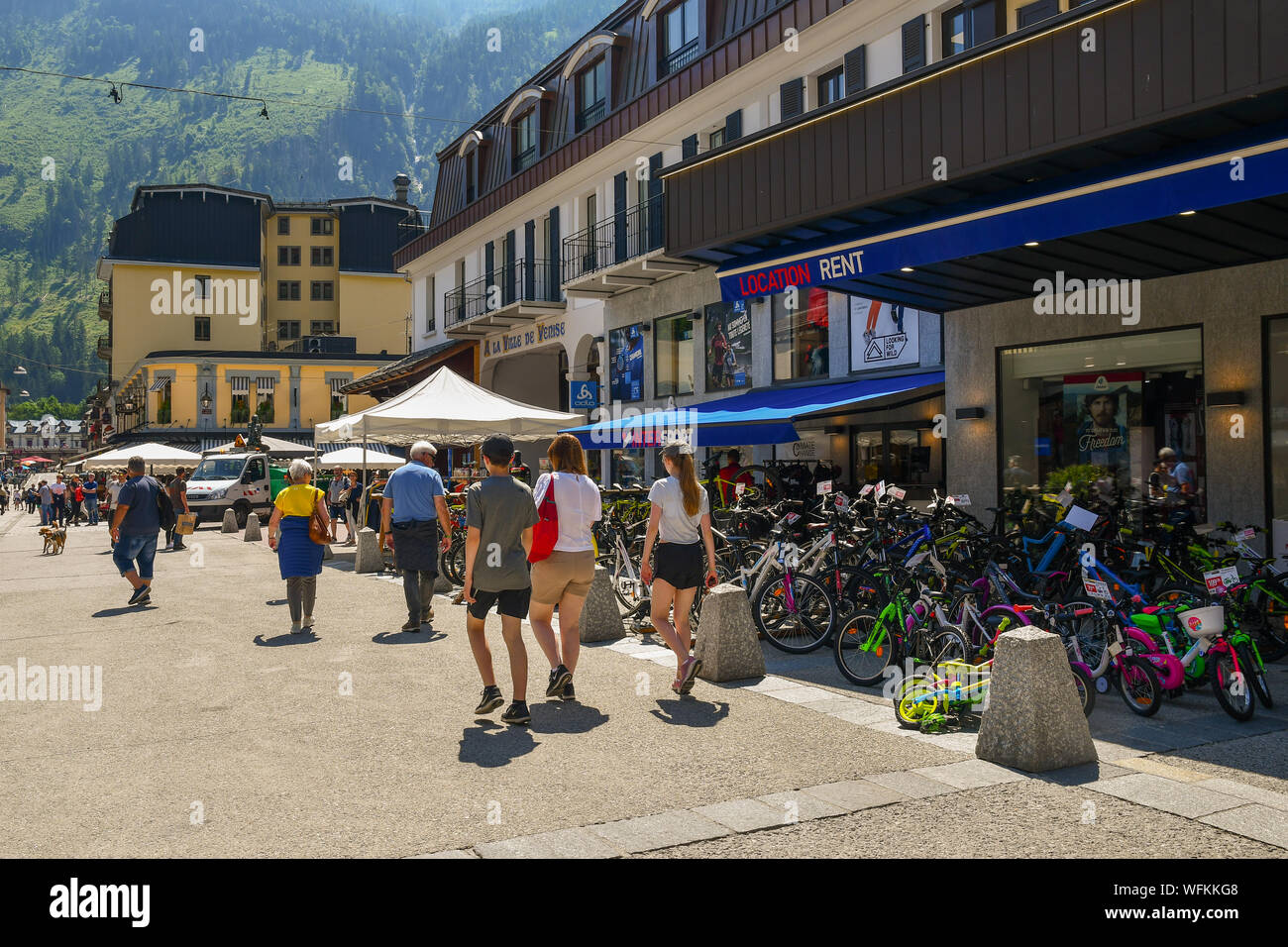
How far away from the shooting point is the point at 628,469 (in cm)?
2573

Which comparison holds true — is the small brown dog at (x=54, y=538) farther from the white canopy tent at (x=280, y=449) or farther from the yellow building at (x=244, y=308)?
the yellow building at (x=244, y=308)

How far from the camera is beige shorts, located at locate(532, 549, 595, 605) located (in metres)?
7.29

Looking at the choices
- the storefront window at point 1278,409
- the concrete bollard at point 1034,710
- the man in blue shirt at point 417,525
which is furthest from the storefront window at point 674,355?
the concrete bollard at point 1034,710

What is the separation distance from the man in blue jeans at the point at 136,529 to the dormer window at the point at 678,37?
13949 mm

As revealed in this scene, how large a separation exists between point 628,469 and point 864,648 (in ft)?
58.4

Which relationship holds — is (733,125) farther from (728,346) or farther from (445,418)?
(445,418)

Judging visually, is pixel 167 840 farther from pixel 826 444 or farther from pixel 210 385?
pixel 210 385

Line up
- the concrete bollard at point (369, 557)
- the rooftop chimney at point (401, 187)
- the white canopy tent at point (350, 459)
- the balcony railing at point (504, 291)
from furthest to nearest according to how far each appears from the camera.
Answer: the rooftop chimney at point (401, 187), the balcony railing at point (504, 291), the white canopy tent at point (350, 459), the concrete bollard at point (369, 557)

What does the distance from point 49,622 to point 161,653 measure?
3056mm

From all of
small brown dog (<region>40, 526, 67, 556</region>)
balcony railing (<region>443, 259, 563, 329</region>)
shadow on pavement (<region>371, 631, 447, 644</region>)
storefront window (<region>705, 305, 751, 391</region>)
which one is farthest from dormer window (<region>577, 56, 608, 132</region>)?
shadow on pavement (<region>371, 631, 447, 644</region>)

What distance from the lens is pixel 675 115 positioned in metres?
22.3

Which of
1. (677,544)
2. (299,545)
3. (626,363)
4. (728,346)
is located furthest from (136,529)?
(626,363)

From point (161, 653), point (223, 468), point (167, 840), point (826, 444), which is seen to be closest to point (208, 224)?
point (223, 468)

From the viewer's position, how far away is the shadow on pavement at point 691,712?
6949 mm
